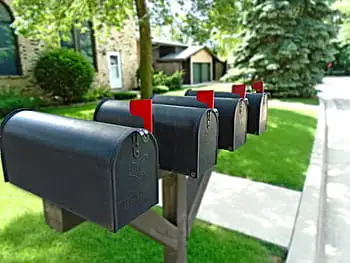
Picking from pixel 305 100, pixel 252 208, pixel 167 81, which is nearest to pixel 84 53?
pixel 167 81

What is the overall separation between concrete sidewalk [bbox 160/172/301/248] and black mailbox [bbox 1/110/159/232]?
7.11ft

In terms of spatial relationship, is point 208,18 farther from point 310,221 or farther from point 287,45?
point 287,45

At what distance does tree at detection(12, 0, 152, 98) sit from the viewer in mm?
6551

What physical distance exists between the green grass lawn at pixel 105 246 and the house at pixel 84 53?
294 inches

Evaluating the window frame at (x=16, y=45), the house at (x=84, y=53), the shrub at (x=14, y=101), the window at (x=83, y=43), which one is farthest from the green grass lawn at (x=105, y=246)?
the window at (x=83, y=43)

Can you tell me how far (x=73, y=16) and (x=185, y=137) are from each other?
22.6 feet

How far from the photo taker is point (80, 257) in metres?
2.51

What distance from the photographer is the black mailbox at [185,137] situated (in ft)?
4.40

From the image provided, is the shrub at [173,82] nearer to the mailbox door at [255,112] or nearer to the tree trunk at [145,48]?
the tree trunk at [145,48]

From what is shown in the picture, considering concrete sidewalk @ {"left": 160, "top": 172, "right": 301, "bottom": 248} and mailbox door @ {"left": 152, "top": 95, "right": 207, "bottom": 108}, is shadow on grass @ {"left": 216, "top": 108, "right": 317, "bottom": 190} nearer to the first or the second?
concrete sidewalk @ {"left": 160, "top": 172, "right": 301, "bottom": 248}

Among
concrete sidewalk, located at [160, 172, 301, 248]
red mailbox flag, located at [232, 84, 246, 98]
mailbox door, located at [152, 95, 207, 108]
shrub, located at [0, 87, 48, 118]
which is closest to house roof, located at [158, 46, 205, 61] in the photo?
shrub, located at [0, 87, 48, 118]

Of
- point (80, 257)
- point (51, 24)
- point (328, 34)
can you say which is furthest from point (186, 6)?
point (328, 34)

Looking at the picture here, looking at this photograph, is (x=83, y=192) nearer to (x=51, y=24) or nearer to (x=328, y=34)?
(x=51, y=24)

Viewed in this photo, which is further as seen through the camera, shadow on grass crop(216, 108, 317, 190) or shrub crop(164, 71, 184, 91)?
shrub crop(164, 71, 184, 91)
